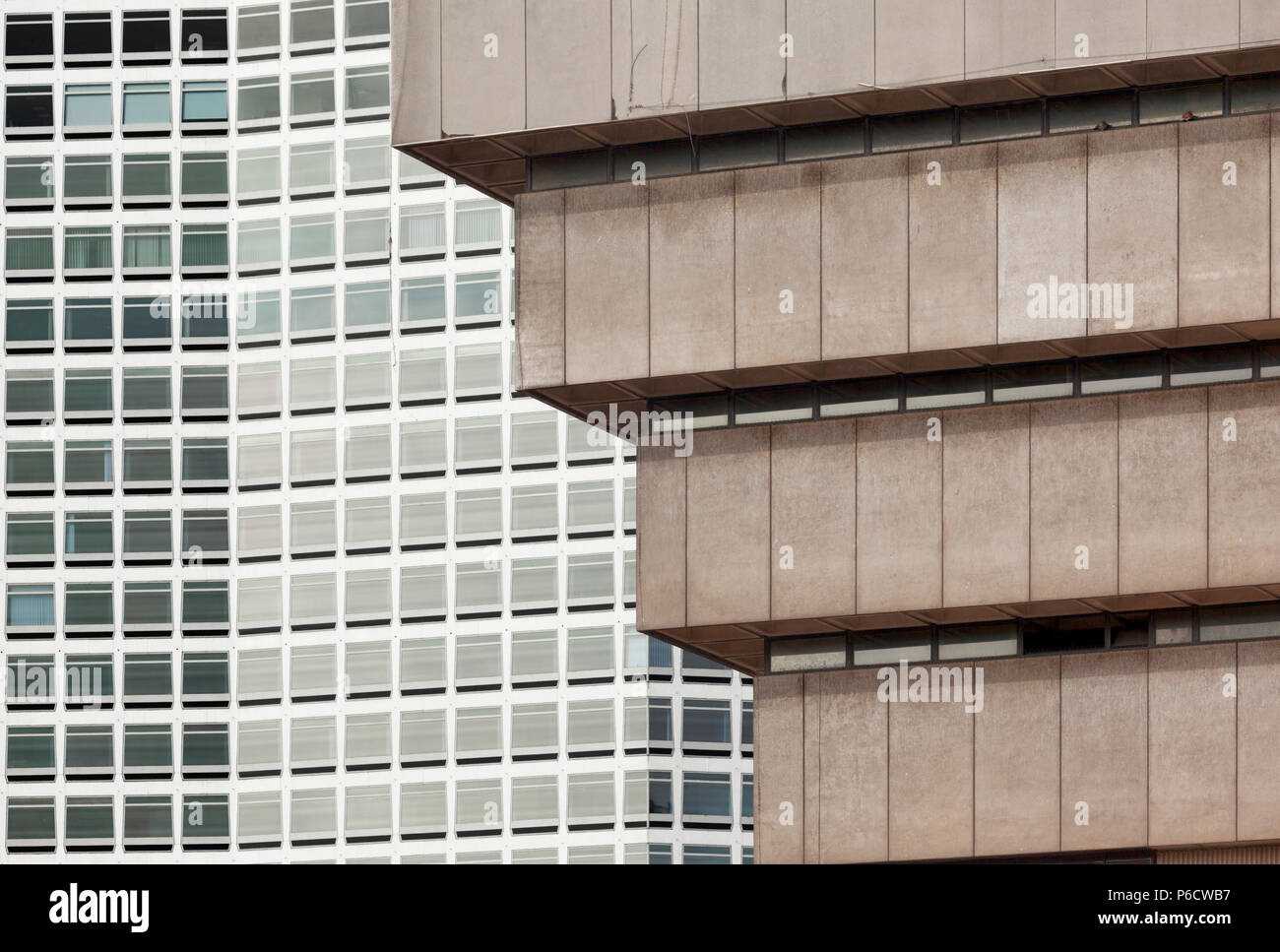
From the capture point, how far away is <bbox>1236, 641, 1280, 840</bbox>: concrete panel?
35.2m

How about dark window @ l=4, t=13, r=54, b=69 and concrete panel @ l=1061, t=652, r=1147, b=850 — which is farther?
dark window @ l=4, t=13, r=54, b=69

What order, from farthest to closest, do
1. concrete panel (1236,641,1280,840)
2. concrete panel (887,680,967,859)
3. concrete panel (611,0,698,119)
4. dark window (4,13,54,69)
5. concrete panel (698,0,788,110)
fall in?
dark window (4,13,54,69) < concrete panel (611,0,698,119) < concrete panel (698,0,788,110) < concrete panel (887,680,967,859) < concrete panel (1236,641,1280,840)

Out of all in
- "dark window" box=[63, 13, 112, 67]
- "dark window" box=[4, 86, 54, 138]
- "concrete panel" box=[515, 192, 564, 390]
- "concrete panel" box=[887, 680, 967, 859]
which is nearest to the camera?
"concrete panel" box=[887, 680, 967, 859]

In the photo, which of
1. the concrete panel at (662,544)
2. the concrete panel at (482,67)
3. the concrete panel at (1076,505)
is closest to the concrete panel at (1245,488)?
the concrete panel at (1076,505)

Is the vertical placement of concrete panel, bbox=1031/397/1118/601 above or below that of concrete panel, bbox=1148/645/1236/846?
above

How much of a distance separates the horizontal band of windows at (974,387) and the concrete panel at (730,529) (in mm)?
599

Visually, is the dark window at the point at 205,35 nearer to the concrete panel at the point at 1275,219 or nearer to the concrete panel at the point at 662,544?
the concrete panel at the point at 662,544

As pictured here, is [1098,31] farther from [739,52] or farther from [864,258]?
[739,52]

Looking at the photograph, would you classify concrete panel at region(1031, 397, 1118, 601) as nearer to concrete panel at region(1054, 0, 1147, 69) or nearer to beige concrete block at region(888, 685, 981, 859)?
beige concrete block at region(888, 685, 981, 859)

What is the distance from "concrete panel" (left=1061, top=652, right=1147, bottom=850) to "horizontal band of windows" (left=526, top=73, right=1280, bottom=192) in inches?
298

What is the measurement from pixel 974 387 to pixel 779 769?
6.22 m

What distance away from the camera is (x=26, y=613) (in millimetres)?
114688

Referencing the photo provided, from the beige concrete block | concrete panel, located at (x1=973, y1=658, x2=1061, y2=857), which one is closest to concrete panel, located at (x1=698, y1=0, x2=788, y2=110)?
concrete panel, located at (x1=973, y1=658, x2=1061, y2=857)

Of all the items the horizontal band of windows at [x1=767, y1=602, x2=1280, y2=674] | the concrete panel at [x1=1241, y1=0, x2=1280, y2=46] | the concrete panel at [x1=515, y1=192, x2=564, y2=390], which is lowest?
the horizontal band of windows at [x1=767, y1=602, x2=1280, y2=674]
